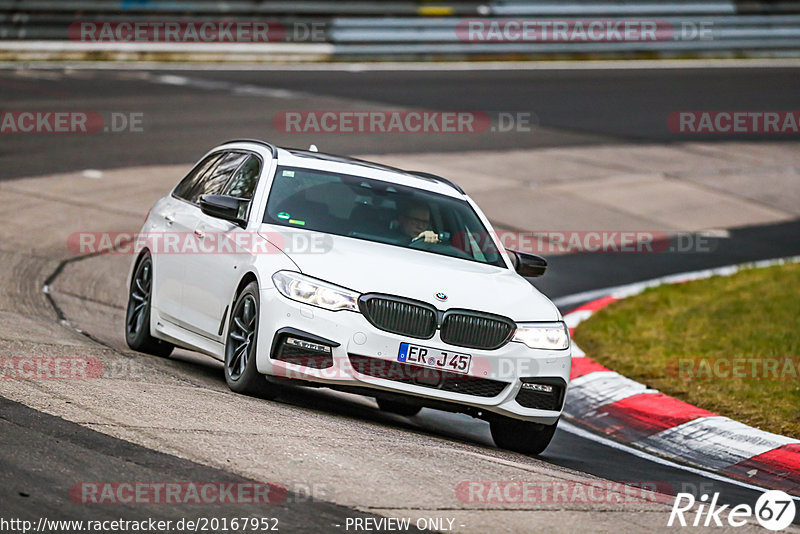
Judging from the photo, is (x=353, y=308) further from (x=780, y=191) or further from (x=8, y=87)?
(x=8, y=87)

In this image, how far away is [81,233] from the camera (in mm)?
14359

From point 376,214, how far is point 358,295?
1225 millimetres

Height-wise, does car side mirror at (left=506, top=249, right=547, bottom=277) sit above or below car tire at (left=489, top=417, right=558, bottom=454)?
above

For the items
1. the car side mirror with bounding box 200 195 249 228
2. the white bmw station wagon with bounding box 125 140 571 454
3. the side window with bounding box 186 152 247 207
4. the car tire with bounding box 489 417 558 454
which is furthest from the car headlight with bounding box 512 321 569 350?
the side window with bounding box 186 152 247 207

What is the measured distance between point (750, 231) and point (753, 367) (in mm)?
8173

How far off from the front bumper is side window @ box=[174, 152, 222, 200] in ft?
7.82

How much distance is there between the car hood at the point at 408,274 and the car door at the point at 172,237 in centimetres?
106

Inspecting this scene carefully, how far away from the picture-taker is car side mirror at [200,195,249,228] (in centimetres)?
872

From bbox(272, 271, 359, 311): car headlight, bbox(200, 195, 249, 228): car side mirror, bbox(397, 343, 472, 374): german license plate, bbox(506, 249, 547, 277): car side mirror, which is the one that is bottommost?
bbox(397, 343, 472, 374): german license plate

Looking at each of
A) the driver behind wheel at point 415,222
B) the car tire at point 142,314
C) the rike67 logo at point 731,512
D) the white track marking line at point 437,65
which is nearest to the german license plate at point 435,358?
the driver behind wheel at point 415,222

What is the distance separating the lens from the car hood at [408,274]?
25.8 feet

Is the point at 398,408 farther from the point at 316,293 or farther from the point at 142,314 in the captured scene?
the point at 142,314

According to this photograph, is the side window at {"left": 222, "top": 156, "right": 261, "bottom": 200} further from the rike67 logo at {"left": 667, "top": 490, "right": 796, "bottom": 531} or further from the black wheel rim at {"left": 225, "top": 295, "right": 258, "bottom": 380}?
the rike67 logo at {"left": 667, "top": 490, "right": 796, "bottom": 531}

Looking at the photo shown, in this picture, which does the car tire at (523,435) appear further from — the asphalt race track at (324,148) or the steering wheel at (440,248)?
the steering wheel at (440,248)
